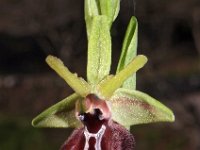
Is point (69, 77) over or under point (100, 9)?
under

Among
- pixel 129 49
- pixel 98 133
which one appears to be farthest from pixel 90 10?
pixel 98 133

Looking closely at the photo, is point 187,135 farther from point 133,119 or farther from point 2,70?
point 133,119

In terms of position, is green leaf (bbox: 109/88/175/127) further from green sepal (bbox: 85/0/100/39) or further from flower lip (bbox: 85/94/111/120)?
green sepal (bbox: 85/0/100/39)

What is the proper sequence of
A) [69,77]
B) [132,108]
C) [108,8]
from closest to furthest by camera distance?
[69,77]
[132,108]
[108,8]

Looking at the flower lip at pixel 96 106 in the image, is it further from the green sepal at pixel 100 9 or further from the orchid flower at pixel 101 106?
the green sepal at pixel 100 9

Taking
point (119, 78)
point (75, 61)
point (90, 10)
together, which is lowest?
point (75, 61)

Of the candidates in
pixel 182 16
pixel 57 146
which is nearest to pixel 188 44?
pixel 182 16

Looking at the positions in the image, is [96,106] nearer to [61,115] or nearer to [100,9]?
[61,115]
